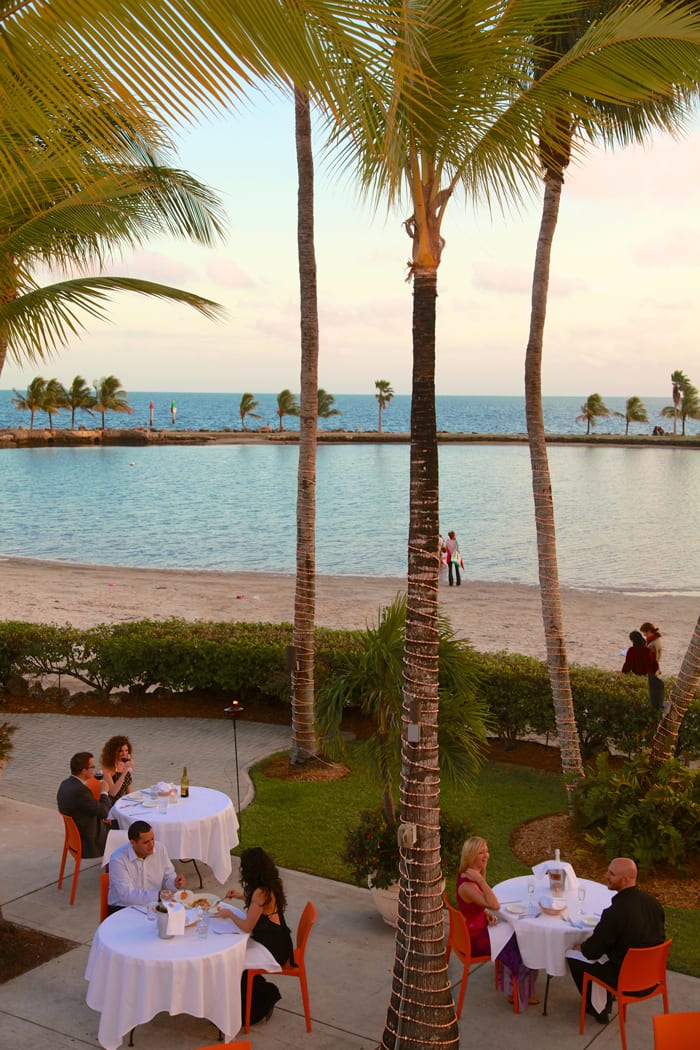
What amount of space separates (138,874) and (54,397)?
132m

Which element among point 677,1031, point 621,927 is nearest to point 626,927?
point 621,927

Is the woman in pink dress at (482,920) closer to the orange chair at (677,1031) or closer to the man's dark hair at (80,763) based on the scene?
the orange chair at (677,1031)

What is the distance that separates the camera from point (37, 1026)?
278 inches

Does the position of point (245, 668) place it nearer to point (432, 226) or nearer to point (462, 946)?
point (462, 946)

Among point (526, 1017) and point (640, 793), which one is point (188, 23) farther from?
point (640, 793)

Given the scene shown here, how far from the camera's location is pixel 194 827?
949 centimetres

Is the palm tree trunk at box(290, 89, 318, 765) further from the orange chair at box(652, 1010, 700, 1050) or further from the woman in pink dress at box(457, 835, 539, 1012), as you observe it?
the orange chair at box(652, 1010, 700, 1050)

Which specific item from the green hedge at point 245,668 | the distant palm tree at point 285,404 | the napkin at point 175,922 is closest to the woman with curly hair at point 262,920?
the napkin at point 175,922

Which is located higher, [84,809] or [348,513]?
[84,809]

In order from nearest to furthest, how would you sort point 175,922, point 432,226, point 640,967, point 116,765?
point 432,226
point 640,967
point 175,922
point 116,765

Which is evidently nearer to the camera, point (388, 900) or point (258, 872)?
point (258, 872)

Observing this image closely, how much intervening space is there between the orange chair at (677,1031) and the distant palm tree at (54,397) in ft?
434

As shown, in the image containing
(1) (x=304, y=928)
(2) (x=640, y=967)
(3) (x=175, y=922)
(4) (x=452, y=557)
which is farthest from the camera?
(4) (x=452, y=557)

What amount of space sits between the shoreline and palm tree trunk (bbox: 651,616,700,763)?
407ft
